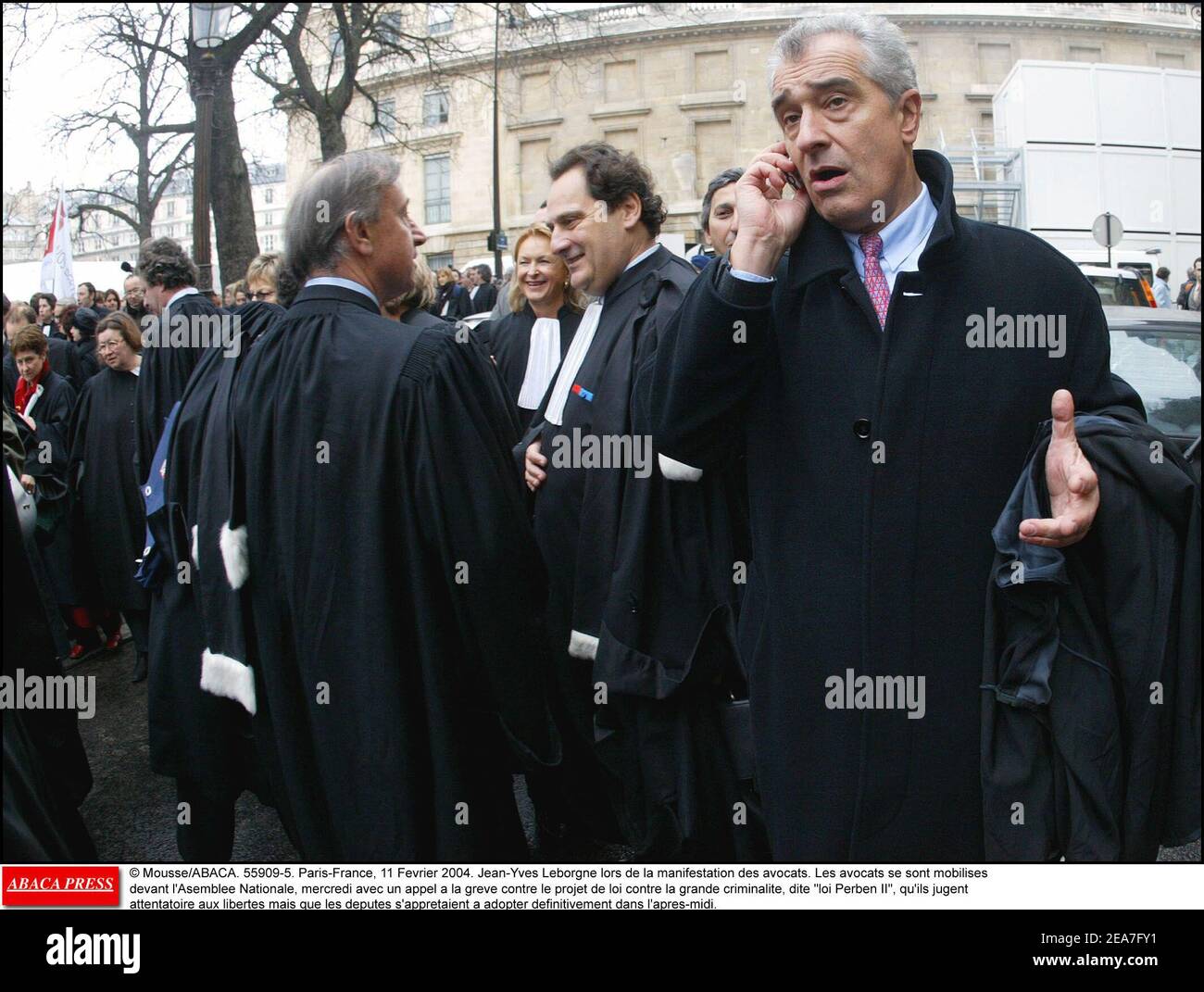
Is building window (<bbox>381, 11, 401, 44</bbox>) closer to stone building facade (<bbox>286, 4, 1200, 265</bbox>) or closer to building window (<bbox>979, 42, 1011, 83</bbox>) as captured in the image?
stone building facade (<bbox>286, 4, 1200, 265</bbox>)

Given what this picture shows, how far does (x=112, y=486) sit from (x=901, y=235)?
5.85m

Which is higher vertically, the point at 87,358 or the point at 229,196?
the point at 229,196

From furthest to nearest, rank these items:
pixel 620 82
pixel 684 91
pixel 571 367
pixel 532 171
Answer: pixel 532 171 < pixel 620 82 < pixel 684 91 < pixel 571 367

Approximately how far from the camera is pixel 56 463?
22.9 ft

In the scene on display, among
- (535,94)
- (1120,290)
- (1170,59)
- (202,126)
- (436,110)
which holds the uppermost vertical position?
(1170,59)

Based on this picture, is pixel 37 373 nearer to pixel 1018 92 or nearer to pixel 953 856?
pixel 953 856

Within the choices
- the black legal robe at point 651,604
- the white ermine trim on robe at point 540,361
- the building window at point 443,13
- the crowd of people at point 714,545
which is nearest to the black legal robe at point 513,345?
the white ermine trim on robe at point 540,361

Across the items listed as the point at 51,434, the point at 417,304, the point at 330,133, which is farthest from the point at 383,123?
the point at 417,304

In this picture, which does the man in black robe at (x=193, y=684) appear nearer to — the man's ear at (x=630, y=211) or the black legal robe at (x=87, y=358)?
the man's ear at (x=630, y=211)

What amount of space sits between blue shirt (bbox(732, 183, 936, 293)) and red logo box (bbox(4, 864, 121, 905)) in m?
2.08

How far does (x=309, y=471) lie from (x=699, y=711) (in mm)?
1392

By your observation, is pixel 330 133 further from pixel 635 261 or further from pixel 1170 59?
pixel 1170 59

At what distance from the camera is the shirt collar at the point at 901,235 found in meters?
2.26

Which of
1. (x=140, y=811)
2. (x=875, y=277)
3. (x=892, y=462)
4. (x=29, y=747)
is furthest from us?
(x=140, y=811)
